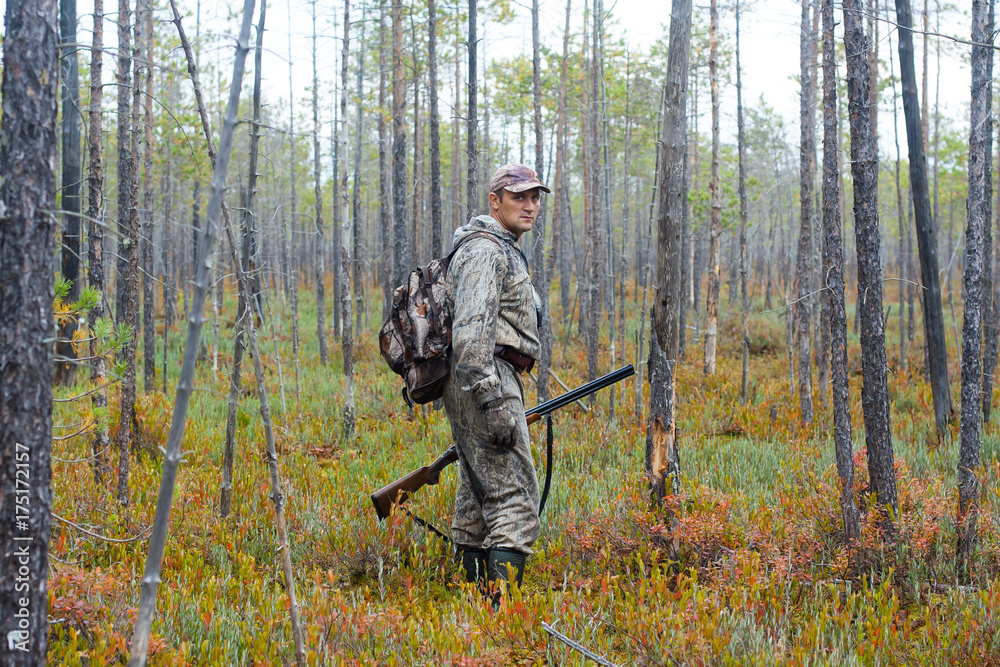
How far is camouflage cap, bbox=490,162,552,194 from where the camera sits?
11.9 ft

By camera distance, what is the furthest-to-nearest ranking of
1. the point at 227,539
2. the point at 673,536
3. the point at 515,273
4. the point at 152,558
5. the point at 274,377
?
the point at 274,377
the point at 227,539
the point at 673,536
the point at 515,273
the point at 152,558

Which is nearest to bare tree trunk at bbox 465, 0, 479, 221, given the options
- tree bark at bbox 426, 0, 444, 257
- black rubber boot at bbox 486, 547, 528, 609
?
tree bark at bbox 426, 0, 444, 257

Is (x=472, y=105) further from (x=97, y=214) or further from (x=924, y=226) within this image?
(x=924, y=226)

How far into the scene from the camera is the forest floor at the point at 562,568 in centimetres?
283

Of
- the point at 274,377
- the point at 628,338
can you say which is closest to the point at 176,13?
the point at 274,377

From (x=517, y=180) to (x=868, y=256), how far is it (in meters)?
2.00

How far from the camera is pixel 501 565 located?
349 cm

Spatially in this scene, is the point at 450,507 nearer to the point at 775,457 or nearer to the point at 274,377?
the point at 775,457

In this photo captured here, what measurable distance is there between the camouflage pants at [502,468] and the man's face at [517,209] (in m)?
0.79

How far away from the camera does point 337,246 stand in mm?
20109

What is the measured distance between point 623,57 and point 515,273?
18351 millimetres

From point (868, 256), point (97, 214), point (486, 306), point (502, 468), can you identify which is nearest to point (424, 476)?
point (502, 468)

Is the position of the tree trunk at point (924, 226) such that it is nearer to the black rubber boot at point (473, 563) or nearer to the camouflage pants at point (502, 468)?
the camouflage pants at point (502, 468)

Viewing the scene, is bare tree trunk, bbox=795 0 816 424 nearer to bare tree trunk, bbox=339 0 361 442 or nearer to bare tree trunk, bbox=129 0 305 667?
bare tree trunk, bbox=339 0 361 442
